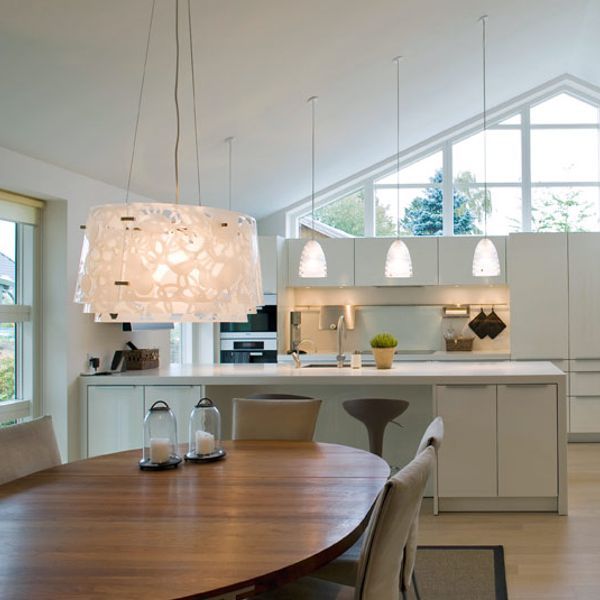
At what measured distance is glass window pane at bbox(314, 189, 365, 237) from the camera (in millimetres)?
7754

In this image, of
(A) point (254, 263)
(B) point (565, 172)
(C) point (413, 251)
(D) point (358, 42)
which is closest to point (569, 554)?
(A) point (254, 263)

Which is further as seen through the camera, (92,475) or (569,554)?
(569,554)

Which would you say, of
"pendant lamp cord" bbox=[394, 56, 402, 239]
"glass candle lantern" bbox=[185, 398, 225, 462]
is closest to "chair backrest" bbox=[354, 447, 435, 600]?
"glass candle lantern" bbox=[185, 398, 225, 462]

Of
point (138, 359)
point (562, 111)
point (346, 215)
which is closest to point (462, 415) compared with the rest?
point (138, 359)

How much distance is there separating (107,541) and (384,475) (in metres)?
1.09

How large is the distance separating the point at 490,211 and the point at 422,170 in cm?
89

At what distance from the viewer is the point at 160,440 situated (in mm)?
2701

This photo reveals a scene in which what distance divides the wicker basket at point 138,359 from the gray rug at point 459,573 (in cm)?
256

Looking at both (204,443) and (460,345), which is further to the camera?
(460,345)

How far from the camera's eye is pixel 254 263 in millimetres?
2514

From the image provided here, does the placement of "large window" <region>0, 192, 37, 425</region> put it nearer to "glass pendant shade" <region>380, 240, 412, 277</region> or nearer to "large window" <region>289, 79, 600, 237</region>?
"glass pendant shade" <region>380, 240, 412, 277</region>

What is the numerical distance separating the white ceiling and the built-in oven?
141 cm

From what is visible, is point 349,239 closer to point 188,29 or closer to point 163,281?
point 188,29

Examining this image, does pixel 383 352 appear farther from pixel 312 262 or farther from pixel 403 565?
pixel 403 565
